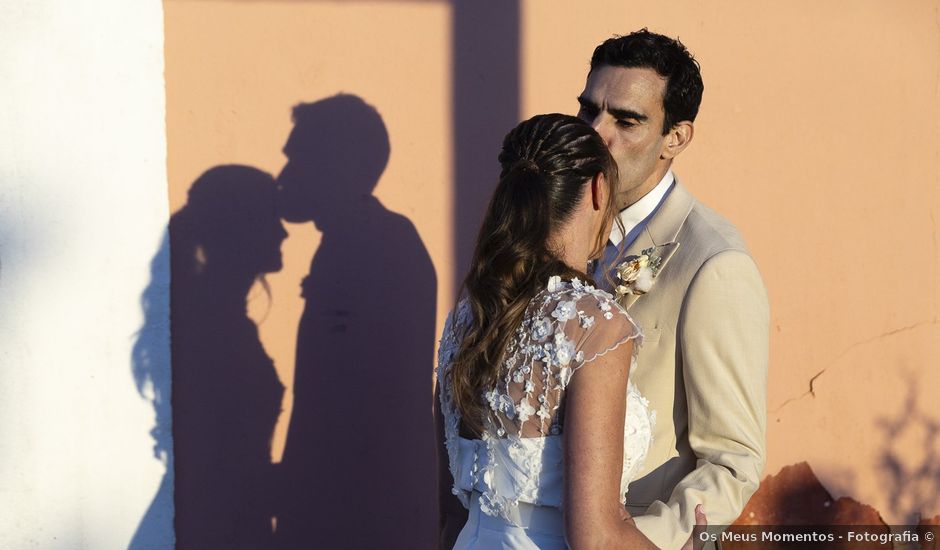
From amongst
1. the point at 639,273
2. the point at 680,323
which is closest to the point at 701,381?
the point at 680,323

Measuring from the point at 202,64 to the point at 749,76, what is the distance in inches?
76.2

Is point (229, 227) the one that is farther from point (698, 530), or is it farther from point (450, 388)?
point (698, 530)

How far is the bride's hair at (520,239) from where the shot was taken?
2072 millimetres

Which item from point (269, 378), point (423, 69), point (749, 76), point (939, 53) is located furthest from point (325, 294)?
point (939, 53)

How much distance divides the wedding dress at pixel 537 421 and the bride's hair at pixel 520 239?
0.03 metres

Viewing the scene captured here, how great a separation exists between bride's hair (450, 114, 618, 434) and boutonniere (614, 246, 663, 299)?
16.6 inches

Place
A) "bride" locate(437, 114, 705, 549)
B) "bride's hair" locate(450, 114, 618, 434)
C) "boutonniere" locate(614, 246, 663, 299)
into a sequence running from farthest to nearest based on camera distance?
"boutonniere" locate(614, 246, 663, 299) < "bride's hair" locate(450, 114, 618, 434) < "bride" locate(437, 114, 705, 549)

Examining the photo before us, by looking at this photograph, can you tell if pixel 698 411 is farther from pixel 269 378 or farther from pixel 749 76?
pixel 749 76

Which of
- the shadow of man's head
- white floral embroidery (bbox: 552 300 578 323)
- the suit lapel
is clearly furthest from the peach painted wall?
white floral embroidery (bbox: 552 300 578 323)

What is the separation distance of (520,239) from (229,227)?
1394mm

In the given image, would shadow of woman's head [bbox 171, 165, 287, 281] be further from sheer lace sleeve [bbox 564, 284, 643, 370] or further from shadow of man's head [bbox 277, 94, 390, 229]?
sheer lace sleeve [bbox 564, 284, 643, 370]

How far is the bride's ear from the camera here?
2148 mm

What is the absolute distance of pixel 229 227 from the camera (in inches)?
126

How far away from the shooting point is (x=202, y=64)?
10.4 ft
